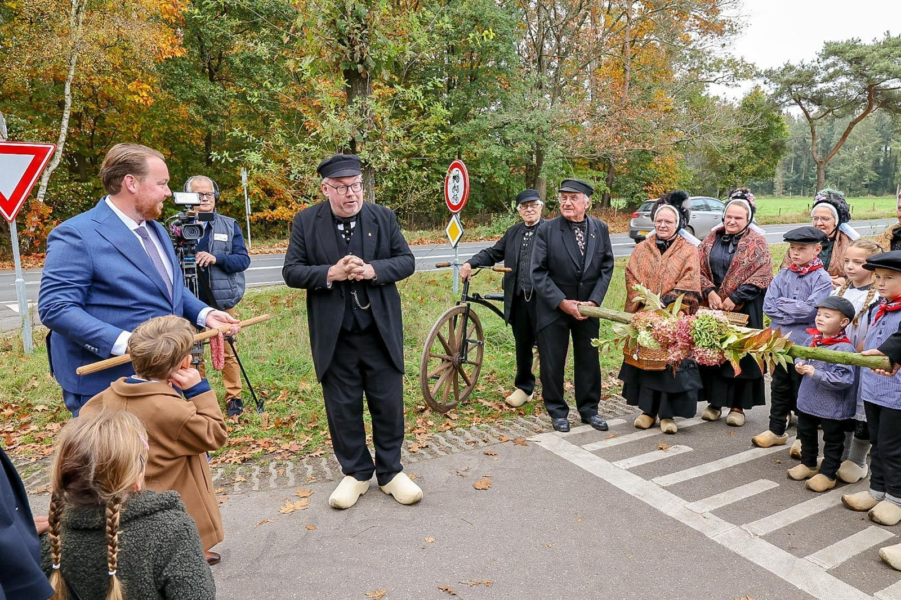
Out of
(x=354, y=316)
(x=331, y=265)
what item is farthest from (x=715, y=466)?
(x=331, y=265)

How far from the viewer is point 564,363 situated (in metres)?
5.08

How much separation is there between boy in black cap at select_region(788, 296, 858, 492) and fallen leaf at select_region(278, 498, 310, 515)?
3364 millimetres

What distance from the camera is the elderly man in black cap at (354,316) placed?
3.53 m

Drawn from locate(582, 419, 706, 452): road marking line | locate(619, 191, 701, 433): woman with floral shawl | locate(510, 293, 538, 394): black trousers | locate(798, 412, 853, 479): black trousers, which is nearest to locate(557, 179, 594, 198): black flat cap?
locate(619, 191, 701, 433): woman with floral shawl

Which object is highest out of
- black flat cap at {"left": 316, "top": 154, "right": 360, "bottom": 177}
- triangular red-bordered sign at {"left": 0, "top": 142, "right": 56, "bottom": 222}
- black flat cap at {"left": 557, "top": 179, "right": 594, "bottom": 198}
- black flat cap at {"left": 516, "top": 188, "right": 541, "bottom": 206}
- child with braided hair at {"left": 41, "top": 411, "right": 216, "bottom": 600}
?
triangular red-bordered sign at {"left": 0, "top": 142, "right": 56, "bottom": 222}

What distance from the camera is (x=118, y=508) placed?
1592mm

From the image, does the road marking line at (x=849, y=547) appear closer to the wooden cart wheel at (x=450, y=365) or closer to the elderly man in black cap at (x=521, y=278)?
the elderly man in black cap at (x=521, y=278)

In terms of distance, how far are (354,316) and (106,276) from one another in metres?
1.39

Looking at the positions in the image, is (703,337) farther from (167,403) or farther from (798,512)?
(167,403)

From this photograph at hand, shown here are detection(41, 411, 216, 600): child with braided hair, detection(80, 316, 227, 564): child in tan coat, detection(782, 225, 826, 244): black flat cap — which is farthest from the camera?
detection(782, 225, 826, 244): black flat cap

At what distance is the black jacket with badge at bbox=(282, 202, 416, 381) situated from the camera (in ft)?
11.6

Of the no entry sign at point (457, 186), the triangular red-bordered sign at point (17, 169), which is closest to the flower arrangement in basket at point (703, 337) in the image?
the no entry sign at point (457, 186)

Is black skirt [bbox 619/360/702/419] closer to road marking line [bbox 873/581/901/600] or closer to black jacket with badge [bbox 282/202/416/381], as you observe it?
road marking line [bbox 873/581/901/600]

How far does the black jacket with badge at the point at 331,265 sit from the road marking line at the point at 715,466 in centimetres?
207
